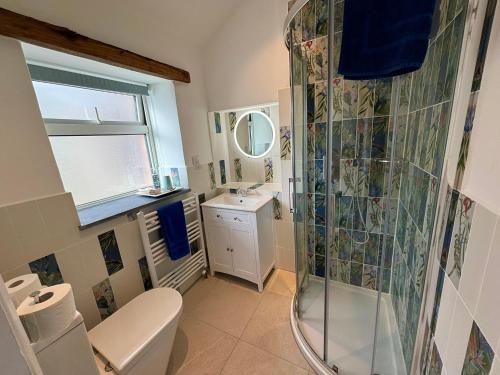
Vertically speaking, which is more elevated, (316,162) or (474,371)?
(316,162)

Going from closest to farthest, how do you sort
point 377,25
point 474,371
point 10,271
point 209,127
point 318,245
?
1. point 474,371
2. point 377,25
3. point 10,271
4. point 318,245
5. point 209,127

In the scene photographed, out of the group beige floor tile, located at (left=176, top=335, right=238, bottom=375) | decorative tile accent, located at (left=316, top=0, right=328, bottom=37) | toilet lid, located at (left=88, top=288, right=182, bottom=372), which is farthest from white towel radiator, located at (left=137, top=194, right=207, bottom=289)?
decorative tile accent, located at (left=316, top=0, right=328, bottom=37)

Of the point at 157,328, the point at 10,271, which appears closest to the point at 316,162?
the point at 157,328

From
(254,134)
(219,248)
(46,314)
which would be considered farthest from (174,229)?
(254,134)

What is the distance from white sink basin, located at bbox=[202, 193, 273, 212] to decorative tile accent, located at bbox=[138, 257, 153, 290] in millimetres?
680

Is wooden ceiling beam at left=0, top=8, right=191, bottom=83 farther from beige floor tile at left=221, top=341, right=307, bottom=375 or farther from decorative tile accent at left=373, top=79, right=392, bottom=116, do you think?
beige floor tile at left=221, top=341, right=307, bottom=375

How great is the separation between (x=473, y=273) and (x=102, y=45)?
6.45ft

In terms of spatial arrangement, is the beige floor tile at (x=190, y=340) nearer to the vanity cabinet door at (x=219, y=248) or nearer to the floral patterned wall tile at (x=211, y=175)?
the vanity cabinet door at (x=219, y=248)

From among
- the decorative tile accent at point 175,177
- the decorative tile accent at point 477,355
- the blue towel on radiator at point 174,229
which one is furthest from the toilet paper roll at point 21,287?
the decorative tile accent at point 477,355

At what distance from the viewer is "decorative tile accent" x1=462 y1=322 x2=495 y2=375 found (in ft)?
1.55

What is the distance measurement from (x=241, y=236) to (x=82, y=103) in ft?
5.18

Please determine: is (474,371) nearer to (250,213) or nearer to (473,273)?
(473,273)

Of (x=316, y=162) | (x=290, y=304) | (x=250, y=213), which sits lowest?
(x=290, y=304)

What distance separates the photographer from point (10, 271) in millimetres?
1039
